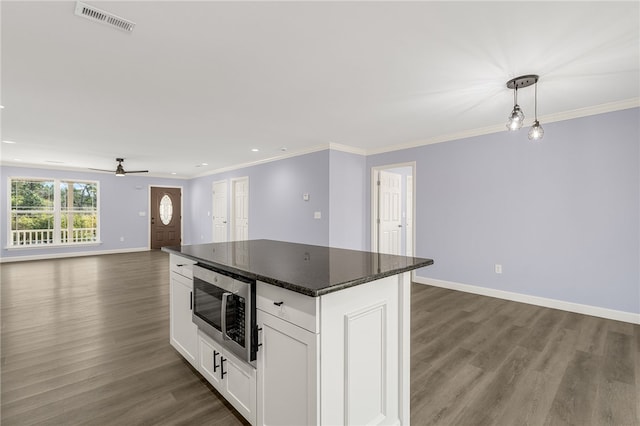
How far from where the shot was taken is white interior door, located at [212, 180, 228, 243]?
805 cm

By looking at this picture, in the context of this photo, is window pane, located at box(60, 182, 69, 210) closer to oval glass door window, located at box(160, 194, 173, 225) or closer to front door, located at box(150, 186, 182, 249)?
front door, located at box(150, 186, 182, 249)

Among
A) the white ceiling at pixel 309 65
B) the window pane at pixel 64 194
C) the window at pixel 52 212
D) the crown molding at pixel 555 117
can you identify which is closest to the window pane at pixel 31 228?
the window at pixel 52 212

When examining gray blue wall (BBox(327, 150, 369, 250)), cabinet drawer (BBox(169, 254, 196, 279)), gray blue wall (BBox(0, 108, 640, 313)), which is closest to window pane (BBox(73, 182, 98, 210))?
gray blue wall (BBox(0, 108, 640, 313))

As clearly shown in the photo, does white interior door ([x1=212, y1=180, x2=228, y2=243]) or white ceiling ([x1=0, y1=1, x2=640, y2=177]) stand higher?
white ceiling ([x1=0, y1=1, x2=640, y2=177])

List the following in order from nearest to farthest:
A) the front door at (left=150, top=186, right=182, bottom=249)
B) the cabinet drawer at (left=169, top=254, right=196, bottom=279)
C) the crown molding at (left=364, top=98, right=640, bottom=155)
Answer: the cabinet drawer at (left=169, top=254, right=196, bottom=279) < the crown molding at (left=364, top=98, right=640, bottom=155) < the front door at (left=150, top=186, right=182, bottom=249)

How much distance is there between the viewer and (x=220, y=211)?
8258 millimetres

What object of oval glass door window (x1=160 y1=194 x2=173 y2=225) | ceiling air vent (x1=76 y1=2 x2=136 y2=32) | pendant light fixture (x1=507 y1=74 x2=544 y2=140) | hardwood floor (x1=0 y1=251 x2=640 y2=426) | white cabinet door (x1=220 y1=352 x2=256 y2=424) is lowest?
hardwood floor (x1=0 y1=251 x2=640 y2=426)

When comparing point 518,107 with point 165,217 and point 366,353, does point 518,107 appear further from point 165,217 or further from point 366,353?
point 165,217

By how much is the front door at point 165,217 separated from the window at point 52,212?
1.43 metres

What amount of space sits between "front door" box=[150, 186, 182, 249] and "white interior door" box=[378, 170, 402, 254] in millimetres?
7006

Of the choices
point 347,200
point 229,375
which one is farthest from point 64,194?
point 229,375

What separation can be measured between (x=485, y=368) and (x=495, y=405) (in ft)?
1.45

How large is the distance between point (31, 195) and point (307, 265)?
29.3 feet

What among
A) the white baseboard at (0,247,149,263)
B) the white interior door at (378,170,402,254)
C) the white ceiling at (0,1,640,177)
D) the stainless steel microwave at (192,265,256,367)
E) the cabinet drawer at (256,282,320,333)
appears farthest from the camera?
the white baseboard at (0,247,149,263)
